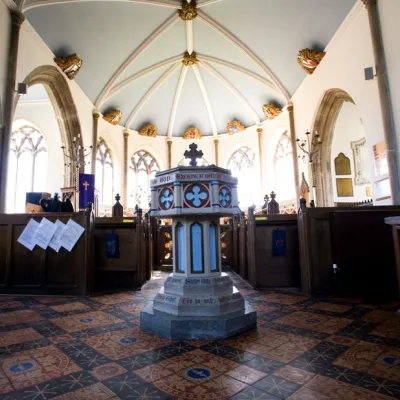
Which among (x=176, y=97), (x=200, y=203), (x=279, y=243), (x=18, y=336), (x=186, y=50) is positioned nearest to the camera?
(x=18, y=336)

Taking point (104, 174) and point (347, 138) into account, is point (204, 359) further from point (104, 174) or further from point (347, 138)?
point (104, 174)

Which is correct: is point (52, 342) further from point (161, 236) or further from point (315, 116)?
point (315, 116)

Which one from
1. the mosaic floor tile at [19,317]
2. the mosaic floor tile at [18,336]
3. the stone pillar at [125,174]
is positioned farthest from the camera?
the stone pillar at [125,174]

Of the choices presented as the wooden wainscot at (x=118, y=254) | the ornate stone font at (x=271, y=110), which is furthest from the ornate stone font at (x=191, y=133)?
the wooden wainscot at (x=118, y=254)

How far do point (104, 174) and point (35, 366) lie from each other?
12.8 m

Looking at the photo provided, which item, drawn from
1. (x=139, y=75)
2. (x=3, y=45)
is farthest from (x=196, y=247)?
(x=139, y=75)

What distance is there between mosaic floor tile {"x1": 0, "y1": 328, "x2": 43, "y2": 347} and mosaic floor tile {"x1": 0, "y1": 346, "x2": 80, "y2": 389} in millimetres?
275

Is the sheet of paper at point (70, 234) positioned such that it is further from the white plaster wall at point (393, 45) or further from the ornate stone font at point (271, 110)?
the ornate stone font at point (271, 110)

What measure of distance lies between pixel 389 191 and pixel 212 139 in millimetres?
11331

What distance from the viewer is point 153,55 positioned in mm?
12367

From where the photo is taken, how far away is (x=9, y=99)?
6539 millimetres

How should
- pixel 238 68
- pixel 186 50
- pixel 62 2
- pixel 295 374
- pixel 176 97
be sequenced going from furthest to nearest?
pixel 176 97, pixel 186 50, pixel 238 68, pixel 62 2, pixel 295 374

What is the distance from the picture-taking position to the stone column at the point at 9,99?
6223 mm

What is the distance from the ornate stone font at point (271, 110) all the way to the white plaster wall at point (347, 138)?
10.3 ft
